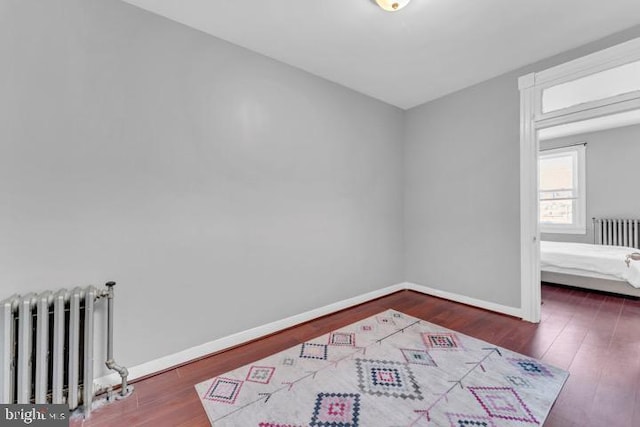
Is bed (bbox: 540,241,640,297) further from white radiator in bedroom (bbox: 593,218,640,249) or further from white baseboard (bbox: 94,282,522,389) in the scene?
white baseboard (bbox: 94,282,522,389)

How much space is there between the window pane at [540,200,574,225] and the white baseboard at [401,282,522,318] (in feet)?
11.8

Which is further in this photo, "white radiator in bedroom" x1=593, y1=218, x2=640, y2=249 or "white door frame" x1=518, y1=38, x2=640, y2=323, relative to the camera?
"white radiator in bedroom" x1=593, y1=218, x2=640, y2=249

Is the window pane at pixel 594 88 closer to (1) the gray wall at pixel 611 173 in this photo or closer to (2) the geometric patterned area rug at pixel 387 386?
(2) the geometric patterned area rug at pixel 387 386

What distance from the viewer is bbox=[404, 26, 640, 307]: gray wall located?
9.84ft

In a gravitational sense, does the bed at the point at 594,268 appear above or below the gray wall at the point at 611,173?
below

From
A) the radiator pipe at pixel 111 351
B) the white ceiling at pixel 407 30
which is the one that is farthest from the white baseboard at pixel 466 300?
the radiator pipe at pixel 111 351

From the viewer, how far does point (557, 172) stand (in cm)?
539

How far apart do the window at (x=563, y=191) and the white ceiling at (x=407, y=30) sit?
3.56 metres

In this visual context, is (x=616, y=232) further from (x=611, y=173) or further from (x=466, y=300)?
(x=466, y=300)

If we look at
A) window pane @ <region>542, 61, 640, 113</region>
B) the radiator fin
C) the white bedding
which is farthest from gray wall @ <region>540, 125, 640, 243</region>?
the radiator fin

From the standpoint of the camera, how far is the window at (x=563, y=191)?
511cm

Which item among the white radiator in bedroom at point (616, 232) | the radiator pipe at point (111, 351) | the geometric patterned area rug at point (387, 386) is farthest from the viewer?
the white radiator in bedroom at point (616, 232)

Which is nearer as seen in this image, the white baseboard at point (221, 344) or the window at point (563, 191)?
the white baseboard at point (221, 344)

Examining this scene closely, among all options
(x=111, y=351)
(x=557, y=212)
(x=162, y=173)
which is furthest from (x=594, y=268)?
(x=111, y=351)
